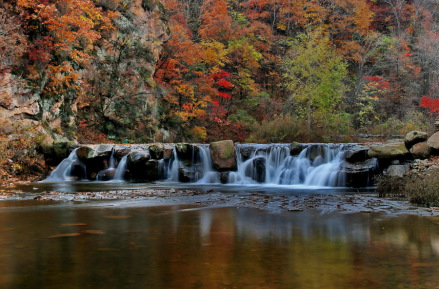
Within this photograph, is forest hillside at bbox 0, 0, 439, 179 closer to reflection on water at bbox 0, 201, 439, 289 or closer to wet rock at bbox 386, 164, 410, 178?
reflection on water at bbox 0, 201, 439, 289

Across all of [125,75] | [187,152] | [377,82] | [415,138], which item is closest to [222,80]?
[125,75]

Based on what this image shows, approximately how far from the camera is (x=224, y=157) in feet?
62.6

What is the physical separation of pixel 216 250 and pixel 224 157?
13.6 meters

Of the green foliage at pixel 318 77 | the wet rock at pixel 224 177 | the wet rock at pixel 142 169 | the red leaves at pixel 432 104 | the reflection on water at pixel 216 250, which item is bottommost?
the reflection on water at pixel 216 250

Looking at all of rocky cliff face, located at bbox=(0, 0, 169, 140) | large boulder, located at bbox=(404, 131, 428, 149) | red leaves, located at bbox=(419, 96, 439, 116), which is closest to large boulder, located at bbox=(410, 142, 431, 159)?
large boulder, located at bbox=(404, 131, 428, 149)

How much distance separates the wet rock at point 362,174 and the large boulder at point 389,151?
1.57 feet

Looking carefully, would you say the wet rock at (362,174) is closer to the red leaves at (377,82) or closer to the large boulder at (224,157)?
the large boulder at (224,157)

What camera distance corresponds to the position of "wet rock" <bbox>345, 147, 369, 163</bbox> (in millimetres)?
16906

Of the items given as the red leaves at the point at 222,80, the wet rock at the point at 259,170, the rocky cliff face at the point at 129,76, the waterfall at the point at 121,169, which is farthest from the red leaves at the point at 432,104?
the waterfall at the point at 121,169

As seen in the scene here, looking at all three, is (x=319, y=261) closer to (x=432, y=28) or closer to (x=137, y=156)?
(x=137, y=156)

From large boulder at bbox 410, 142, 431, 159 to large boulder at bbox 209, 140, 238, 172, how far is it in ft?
23.9

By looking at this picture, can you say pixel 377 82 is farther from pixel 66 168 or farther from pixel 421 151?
pixel 66 168

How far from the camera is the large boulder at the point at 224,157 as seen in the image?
19.0m

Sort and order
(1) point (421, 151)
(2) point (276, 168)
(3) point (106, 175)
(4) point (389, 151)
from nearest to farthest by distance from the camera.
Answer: (1) point (421, 151), (4) point (389, 151), (2) point (276, 168), (3) point (106, 175)
